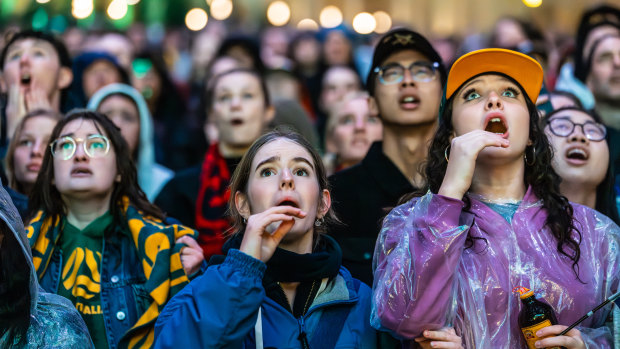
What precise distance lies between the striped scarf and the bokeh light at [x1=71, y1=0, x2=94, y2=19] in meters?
7.99

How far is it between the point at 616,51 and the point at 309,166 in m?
3.44

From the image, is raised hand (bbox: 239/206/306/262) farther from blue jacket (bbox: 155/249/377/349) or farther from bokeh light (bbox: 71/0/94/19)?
bokeh light (bbox: 71/0/94/19)

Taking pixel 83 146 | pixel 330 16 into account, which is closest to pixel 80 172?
pixel 83 146

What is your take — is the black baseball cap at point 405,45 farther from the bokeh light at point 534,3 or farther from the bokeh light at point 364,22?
the bokeh light at point 534,3

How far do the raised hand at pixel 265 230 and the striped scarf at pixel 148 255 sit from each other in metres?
0.83

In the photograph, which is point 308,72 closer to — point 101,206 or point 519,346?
point 101,206

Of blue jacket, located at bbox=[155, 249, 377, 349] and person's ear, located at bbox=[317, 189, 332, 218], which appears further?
person's ear, located at bbox=[317, 189, 332, 218]

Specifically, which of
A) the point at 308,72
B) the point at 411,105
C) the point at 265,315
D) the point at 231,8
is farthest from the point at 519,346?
the point at 231,8

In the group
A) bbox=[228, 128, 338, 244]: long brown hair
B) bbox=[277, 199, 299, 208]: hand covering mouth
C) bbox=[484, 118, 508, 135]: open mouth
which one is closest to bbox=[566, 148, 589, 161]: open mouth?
bbox=[484, 118, 508, 135]: open mouth

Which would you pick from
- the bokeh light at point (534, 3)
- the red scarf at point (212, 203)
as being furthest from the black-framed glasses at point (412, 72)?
the bokeh light at point (534, 3)

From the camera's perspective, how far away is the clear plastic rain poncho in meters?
3.70

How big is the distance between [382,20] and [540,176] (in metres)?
14.4

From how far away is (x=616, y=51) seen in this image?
6.86 meters

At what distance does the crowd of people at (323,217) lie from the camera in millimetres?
3752
